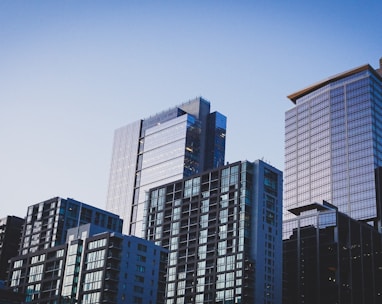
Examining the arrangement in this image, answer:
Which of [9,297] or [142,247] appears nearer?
[9,297]

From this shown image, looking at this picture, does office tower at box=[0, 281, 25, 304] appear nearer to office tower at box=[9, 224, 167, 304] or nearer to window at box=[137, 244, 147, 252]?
office tower at box=[9, 224, 167, 304]

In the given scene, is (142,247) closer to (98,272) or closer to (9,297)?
(98,272)

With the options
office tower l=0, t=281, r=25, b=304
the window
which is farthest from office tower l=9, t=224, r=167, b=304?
office tower l=0, t=281, r=25, b=304

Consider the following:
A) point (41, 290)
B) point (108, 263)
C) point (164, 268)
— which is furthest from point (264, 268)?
point (41, 290)

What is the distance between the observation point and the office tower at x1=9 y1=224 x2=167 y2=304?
17025 cm

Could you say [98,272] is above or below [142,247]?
below

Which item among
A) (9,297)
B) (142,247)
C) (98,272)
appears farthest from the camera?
(142,247)

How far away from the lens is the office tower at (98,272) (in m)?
170

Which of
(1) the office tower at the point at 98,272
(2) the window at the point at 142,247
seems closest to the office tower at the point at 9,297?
(1) the office tower at the point at 98,272

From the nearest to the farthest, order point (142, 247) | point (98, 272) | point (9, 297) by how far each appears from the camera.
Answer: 1. point (98, 272)
2. point (9, 297)
3. point (142, 247)

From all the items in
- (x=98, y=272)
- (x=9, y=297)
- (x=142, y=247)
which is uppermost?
(x=142, y=247)

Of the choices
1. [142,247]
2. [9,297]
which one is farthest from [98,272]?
[9,297]

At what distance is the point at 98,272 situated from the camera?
173 meters

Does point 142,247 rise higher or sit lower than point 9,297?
higher
